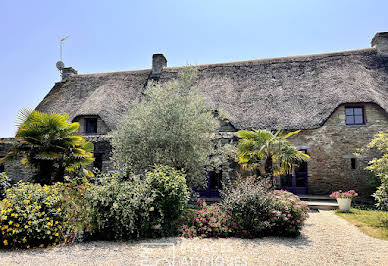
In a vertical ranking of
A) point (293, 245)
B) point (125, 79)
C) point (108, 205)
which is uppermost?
point (125, 79)

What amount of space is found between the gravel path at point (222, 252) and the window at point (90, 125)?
376 inches

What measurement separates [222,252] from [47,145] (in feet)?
20.5

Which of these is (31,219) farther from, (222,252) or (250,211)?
(250,211)

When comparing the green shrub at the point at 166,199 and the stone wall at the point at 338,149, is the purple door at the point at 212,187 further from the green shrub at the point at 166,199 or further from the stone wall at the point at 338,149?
the green shrub at the point at 166,199

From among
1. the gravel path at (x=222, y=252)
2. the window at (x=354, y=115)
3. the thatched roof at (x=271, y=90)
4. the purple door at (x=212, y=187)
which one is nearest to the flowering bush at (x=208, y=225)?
the gravel path at (x=222, y=252)

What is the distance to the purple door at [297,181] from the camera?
471 inches

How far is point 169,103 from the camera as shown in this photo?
8906 mm

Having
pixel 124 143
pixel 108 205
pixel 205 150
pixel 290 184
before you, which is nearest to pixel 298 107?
pixel 290 184

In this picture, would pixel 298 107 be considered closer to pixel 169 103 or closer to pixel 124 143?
pixel 169 103

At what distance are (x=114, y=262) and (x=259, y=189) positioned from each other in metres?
3.80

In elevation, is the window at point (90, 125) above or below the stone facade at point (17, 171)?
above

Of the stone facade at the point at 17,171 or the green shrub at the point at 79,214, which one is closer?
the green shrub at the point at 79,214

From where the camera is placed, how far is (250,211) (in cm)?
629

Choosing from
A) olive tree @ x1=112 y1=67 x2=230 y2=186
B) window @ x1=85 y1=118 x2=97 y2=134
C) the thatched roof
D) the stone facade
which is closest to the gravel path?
olive tree @ x1=112 y1=67 x2=230 y2=186
